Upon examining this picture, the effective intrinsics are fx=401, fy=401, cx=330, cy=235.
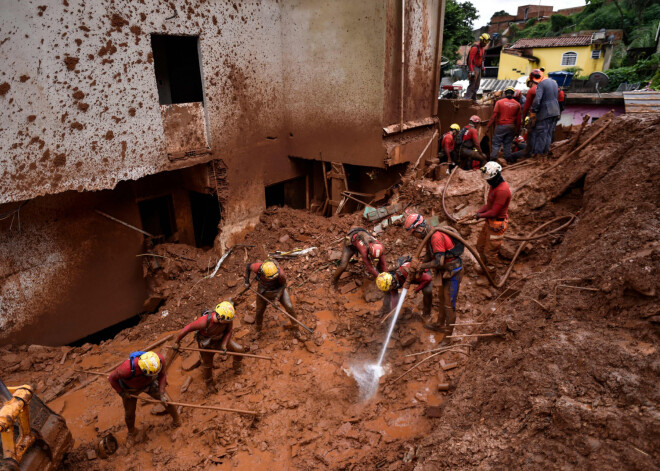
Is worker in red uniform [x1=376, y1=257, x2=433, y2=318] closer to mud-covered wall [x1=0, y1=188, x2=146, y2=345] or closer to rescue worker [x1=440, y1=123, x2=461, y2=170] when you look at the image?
rescue worker [x1=440, y1=123, x2=461, y2=170]

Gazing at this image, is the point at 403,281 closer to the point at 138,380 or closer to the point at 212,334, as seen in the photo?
the point at 212,334

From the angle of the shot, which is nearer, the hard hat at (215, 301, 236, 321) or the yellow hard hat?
the hard hat at (215, 301, 236, 321)

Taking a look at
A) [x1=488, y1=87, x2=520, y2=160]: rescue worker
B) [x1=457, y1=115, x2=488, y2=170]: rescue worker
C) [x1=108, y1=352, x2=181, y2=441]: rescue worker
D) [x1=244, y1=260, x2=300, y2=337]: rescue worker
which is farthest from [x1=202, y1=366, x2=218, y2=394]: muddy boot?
[x1=457, y1=115, x2=488, y2=170]: rescue worker

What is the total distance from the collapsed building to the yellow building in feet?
79.7

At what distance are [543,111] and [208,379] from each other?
8842mm

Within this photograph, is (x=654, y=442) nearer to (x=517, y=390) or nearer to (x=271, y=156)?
(x=517, y=390)

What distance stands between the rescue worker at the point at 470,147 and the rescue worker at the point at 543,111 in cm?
137

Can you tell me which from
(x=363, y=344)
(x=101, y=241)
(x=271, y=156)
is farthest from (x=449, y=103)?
(x=101, y=241)

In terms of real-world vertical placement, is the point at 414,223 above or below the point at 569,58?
below

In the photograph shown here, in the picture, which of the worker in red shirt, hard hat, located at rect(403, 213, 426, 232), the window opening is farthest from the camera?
the window opening

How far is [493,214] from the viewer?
264 inches

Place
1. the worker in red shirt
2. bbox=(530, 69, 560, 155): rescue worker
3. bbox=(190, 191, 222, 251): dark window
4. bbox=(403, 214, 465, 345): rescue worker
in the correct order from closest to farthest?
bbox=(403, 214, 465, 345): rescue worker
bbox=(530, 69, 560, 155): rescue worker
bbox=(190, 191, 222, 251): dark window
the worker in red shirt

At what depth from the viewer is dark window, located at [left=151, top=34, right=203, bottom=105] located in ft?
33.2

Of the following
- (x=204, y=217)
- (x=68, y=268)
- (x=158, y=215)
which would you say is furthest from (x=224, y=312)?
(x=204, y=217)
